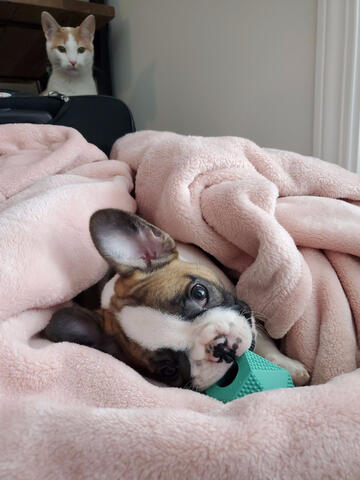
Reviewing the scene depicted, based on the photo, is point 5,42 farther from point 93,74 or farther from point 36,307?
point 36,307

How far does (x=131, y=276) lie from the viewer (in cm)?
92

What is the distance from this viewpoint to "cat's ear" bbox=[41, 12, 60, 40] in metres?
2.72

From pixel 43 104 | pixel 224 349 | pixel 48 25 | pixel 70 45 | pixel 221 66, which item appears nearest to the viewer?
pixel 224 349

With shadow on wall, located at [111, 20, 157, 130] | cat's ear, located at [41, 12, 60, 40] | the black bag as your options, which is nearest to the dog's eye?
the black bag

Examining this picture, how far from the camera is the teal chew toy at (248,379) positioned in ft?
2.35

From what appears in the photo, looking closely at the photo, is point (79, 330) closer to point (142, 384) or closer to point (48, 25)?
point (142, 384)

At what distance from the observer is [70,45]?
2906 mm

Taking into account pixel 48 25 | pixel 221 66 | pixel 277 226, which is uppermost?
pixel 48 25

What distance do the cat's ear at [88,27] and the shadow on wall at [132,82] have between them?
261 mm

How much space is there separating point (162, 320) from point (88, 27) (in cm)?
261

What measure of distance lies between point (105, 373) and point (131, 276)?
0.92 feet

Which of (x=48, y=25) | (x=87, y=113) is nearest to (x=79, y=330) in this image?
(x=87, y=113)

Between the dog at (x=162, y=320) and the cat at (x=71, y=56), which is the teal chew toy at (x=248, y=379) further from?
the cat at (x=71, y=56)

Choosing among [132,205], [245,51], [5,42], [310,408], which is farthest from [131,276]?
[5,42]
